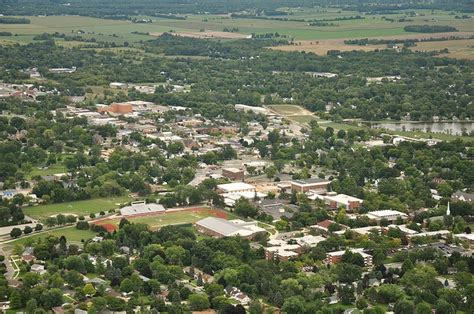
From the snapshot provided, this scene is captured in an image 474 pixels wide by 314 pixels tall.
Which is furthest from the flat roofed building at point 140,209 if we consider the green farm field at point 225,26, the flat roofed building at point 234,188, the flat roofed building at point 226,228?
the green farm field at point 225,26

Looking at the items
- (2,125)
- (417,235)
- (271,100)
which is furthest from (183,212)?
(271,100)

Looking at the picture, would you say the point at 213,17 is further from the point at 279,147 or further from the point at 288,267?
the point at 288,267

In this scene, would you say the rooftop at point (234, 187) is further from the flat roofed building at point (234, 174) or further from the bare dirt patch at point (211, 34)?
the bare dirt patch at point (211, 34)

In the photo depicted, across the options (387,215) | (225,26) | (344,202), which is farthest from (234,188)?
(225,26)

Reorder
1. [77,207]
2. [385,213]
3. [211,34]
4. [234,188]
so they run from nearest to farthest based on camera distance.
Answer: [385,213], [77,207], [234,188], [211,34]

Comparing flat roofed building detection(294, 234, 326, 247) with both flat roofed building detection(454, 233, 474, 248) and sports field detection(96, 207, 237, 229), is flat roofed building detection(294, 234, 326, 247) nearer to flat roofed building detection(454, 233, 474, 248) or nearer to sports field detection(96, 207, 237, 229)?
sports field detection(96, 207, 237, 229)

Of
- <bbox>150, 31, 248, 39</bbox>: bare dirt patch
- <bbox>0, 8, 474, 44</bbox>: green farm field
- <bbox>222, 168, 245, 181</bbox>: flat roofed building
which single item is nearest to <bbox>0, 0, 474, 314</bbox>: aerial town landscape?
<bbox>222, 168, 245, 181</bbox>: flat roofed building

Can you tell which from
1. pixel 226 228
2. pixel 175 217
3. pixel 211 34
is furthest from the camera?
pixel 211 34

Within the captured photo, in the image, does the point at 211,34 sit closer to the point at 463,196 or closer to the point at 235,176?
the point at 235,176
